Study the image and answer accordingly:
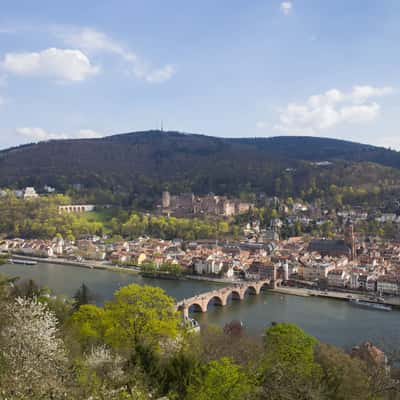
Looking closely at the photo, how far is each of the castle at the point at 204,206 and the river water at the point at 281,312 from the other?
13.0 metres

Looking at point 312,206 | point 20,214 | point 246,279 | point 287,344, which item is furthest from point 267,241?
point 287,344

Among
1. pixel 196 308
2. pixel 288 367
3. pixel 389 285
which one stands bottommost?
pixel 196 308

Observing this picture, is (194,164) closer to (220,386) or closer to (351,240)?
(351,240)

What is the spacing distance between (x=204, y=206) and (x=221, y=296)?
693 inches

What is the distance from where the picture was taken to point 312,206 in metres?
27.5

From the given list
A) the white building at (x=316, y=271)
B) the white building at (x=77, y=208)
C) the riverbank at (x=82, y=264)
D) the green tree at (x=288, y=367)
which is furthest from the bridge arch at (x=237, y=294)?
the white building at (x=77, y=208)

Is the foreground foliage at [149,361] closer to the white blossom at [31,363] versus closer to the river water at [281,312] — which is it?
the white blossom at [31,363]

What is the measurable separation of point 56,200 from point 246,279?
18.1 meters

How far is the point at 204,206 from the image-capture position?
29500 mm

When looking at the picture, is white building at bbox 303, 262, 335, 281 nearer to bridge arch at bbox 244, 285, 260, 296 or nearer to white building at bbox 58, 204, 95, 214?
bridge arch at bbox 244, 285, 260, 296

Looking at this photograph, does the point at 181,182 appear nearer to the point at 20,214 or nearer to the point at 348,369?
the point at 20,214

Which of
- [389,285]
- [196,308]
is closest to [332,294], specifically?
[389,285]

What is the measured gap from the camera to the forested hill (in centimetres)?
3334

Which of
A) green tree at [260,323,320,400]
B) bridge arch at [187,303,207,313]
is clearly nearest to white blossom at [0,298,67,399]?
green tree at [260,323,320,400]
